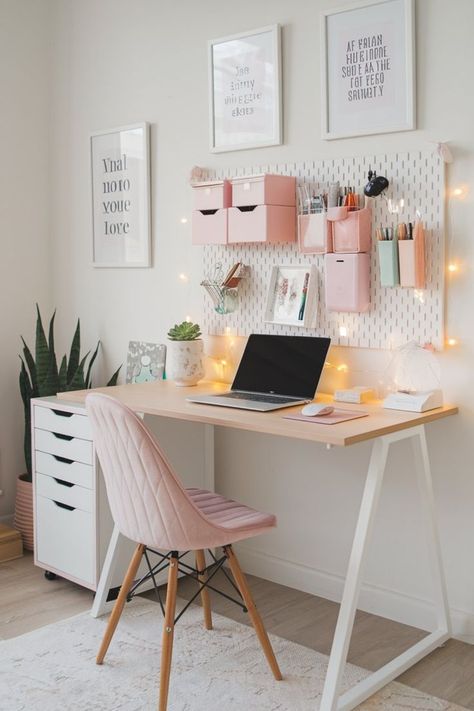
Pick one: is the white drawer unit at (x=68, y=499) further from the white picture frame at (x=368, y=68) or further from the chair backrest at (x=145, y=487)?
the white picture frame at (x=368, y=68)

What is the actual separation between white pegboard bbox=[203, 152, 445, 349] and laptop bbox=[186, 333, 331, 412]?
0.11 m

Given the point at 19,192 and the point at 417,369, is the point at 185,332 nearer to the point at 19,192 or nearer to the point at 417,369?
the point at 417,369

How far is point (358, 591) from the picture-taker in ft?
7.32

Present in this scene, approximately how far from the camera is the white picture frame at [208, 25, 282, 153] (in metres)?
3.01

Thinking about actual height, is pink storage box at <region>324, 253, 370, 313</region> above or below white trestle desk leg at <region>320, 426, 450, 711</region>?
above

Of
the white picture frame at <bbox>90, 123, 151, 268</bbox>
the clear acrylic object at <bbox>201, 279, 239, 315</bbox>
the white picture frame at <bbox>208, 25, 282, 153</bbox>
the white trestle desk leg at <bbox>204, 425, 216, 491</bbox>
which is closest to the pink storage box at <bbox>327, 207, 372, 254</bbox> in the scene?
the white picture frame at <bbox>208, 25, 282, 153</bbox>

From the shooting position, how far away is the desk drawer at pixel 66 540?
3000 mm

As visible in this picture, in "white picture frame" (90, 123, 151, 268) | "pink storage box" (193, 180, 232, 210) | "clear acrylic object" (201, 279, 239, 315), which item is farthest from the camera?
"white picture frame" (90, 123, 151, 268)

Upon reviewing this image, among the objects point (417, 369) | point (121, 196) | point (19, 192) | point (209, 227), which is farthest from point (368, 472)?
point (19, 192)

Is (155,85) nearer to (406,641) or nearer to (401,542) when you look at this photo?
(401,542)

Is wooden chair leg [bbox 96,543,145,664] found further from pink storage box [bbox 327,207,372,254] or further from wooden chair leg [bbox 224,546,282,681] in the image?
pink storage box [bbox 327,207,372,254]

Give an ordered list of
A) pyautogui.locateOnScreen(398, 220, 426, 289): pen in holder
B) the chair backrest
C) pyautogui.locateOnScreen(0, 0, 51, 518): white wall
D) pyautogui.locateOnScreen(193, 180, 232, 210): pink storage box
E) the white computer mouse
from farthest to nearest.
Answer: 1. pyautogui.locateOnScreen(0, 0, 51, 518): white wall
2. pyautogui.locateOnScreen(193, 180, 232, 210): pink storage box
3. pyautogui.locateOnScreen(398, 220, 426, 289): pen in holder
4. the white computer mouse
5. the chair backrest

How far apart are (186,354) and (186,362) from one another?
0.10ft

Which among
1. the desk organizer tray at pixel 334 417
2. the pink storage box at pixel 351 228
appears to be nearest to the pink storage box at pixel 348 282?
the pink storage box at pixel 351 228
